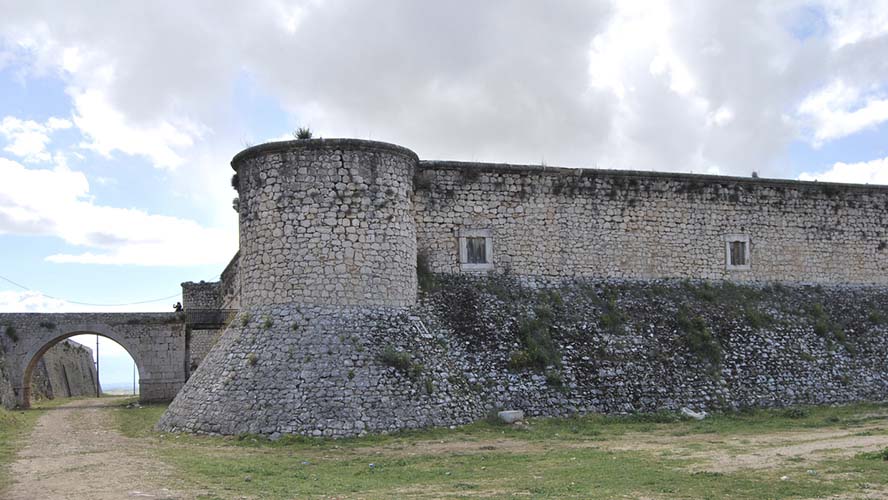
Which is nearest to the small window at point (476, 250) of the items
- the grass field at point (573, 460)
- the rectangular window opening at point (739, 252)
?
the grass field at point (573, 460)

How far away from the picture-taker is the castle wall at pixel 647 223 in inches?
831

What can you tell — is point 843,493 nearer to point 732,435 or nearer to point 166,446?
point 732,435

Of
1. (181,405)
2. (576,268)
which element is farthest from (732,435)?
(181,405)

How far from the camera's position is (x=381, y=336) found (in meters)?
17.9

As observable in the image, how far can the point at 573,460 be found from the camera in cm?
1325

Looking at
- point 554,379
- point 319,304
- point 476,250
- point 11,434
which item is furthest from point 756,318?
point 11,434

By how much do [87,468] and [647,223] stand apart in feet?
51.3

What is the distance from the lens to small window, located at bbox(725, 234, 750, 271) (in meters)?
23.5

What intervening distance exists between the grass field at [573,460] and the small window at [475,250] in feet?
15.8

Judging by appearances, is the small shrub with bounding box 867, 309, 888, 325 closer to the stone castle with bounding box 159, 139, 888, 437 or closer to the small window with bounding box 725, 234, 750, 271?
the stone castle with bounding box 159, 139, 888, 437

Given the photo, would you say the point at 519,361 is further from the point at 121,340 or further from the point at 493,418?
the point at 121,340

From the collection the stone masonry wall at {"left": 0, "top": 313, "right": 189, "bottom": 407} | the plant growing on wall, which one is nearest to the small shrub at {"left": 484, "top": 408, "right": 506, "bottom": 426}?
the plant growing on wall

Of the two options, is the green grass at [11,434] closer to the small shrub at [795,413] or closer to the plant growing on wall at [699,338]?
the plant growing on wall at [699,338]

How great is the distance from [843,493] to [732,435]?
6190 millimetres
